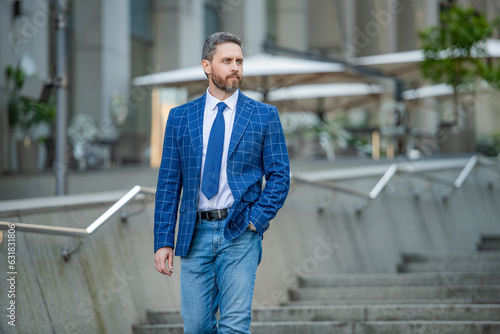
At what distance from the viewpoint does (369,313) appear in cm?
566

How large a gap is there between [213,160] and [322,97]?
15.8 metres

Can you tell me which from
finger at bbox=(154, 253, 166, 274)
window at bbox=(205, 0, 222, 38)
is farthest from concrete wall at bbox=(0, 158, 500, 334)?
window at bbox=(205, 0, 222, 38)

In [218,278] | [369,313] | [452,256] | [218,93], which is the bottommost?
[452,256]

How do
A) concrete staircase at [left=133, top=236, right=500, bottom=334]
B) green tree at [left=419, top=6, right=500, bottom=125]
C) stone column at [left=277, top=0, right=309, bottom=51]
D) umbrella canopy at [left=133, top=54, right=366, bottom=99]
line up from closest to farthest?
concrete staircase at [left=133, top=236, right=500, bottom=334]
green tree at [left=419, top=6, right=500, bottom=125]
umbrella canopy at [left=133, top=54, right=366, bottom=99]
stone column at [left=277, top=0, right=309, bottom=51]

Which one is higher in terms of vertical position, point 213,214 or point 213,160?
point 213,160

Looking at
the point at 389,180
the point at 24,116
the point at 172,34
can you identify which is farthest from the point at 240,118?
the point at 172,34

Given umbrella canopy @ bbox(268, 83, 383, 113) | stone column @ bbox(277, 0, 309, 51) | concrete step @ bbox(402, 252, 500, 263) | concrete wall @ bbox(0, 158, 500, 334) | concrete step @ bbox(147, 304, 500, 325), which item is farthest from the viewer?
stone column @ bbox(277, 0, 309, 51)

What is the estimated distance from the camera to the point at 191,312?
339cm

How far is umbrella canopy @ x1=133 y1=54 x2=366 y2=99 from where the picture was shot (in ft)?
44.5

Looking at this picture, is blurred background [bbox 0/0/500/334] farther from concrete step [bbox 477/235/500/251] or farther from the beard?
the beard

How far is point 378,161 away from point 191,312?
9.00 meters

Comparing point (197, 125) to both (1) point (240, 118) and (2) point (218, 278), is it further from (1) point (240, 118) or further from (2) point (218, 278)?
(2) point (218, 278)

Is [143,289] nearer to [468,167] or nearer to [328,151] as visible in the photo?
[468,167]

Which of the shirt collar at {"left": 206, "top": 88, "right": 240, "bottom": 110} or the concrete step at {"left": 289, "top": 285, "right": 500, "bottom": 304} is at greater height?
the shirt collar at {"left": 206, "top": 88, "right": 240, "bottom": 110}
